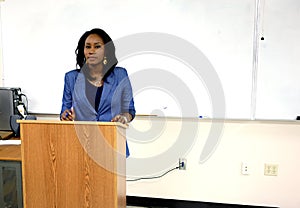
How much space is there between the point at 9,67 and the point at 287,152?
110 inches

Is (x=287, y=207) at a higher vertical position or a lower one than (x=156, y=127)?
lower

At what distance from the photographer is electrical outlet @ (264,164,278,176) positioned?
2152 millimetres

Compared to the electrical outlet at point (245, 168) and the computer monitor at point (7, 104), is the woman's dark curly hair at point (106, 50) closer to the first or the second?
the computer monitor at point (7, 104)

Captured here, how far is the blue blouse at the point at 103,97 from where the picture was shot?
5.10 ft

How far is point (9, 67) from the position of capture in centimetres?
247

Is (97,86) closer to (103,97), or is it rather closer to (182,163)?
(103,97)

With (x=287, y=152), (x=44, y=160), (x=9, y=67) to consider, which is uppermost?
(x=9, y=67)

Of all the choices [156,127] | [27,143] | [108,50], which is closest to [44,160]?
[27,143]

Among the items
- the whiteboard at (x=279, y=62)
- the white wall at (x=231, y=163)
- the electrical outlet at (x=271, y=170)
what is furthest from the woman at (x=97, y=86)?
the electrical outlet at (x=271, y=170)

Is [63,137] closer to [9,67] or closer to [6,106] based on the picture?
[6,106]

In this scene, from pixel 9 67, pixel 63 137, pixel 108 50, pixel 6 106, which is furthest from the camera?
pixel 9 67

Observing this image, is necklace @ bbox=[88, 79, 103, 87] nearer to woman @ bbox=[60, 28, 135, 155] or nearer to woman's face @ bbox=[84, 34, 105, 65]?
woman @ bbox=[60, 28, 135, 155]

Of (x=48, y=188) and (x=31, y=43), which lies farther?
(x=31, y=43)

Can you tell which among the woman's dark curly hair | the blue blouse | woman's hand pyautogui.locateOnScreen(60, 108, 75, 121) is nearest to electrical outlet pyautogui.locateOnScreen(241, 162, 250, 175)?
the blue blouse
